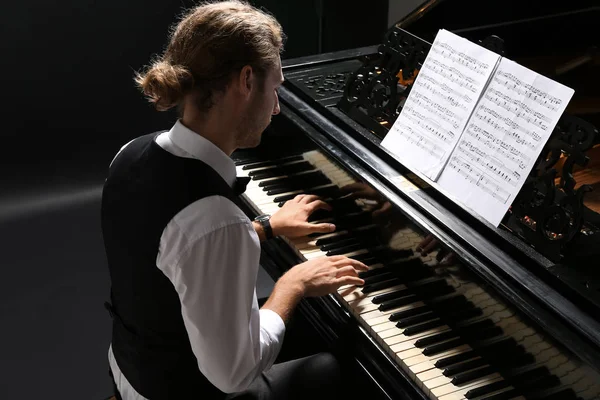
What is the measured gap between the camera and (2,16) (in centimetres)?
352

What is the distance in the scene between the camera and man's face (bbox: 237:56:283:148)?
1679mm

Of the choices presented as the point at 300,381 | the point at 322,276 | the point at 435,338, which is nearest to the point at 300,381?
the point at 300,381

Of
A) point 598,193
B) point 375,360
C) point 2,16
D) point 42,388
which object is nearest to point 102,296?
point 42,388

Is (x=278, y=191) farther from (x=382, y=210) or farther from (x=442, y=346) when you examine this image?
(x=442, y=346)

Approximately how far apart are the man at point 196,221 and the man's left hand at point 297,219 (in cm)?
50

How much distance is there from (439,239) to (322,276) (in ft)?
1.24

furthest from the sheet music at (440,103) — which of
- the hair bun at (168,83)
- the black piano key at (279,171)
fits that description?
the hair bun at (168,83)

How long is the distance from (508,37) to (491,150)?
122 cm

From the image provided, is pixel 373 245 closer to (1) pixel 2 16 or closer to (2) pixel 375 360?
(2) pixel 375 360

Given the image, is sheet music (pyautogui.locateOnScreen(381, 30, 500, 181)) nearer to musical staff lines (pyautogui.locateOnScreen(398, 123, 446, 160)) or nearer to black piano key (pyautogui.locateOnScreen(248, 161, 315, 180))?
musical staff lines (pyautogui.locateOnScreen(398, 123, 446, 160))

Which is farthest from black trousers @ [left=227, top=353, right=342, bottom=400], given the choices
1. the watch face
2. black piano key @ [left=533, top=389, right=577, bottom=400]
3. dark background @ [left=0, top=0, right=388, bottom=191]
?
dark background @ [left=0, top=0, right=388, bottom=191]

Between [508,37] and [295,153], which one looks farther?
[508,37]

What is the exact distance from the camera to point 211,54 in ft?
5.24

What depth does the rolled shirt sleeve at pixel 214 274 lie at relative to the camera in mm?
1531
